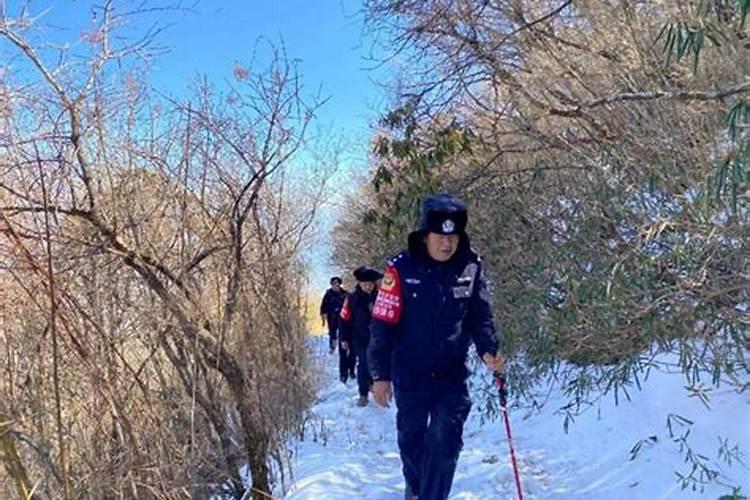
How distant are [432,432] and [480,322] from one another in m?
0.70

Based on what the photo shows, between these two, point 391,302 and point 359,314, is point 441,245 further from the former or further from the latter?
point 359,314

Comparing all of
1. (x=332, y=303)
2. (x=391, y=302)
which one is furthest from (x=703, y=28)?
(x=332, y=303)

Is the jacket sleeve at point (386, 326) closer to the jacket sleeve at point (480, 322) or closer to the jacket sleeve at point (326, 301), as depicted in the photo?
the jacket sleeve at point (480, 322)

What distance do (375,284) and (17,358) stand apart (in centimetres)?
553

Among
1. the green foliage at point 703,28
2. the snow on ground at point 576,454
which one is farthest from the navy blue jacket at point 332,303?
the green foliage at point 703,28

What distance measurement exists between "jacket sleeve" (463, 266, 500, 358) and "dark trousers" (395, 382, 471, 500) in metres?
0.27

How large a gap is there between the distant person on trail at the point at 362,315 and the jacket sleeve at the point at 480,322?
5.14 m

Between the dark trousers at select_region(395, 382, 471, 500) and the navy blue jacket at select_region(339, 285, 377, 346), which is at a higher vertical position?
the navy blue jacket at select_region(339, 285, 377, 346)

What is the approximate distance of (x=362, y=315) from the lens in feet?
33.3

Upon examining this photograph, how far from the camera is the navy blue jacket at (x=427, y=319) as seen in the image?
4.29 metres

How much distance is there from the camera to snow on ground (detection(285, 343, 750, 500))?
204 inches

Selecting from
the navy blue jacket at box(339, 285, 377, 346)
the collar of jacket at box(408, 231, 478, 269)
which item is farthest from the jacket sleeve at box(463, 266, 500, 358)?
the navy blue jacket at box(339, 285, 377, 346)

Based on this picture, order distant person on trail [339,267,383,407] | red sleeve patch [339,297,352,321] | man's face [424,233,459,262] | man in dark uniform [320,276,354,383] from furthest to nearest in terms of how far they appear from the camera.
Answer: man in dark uniform [320,276,354,383] → red sleeve patch [339,297,352,321] → distant person on trail [339,267,383,407] → man's face [424,233,459,262]

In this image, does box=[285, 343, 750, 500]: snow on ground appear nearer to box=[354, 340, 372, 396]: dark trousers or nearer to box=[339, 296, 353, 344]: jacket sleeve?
box=[354, 340, 372, 396]: dark trousers
